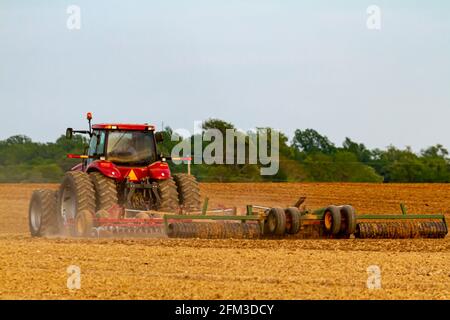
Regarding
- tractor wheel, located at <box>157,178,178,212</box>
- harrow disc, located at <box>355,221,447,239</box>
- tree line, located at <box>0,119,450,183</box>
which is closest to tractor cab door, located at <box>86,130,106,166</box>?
tractor wheel, located at <box>157,178,178,212</box>

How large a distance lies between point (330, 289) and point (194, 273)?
2107 mm

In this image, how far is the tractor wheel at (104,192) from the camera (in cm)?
1847

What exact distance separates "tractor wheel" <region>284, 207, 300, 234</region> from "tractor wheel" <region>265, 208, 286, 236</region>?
0.54 feet

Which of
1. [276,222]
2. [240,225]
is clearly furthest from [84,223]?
[276,222]

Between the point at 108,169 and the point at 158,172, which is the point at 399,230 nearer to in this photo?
the point at 158,172

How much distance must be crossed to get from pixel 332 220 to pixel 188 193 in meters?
3.02

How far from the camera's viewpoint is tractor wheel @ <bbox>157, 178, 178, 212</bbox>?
746 inches


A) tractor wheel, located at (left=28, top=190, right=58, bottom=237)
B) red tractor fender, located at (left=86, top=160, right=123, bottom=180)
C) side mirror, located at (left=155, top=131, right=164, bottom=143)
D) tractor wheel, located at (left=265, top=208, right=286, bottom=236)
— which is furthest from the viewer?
tractor wheel, located at (left=28, top=190, right=58, bottom=237)

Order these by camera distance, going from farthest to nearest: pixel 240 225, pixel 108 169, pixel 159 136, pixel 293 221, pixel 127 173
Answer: pixel 159 136 → pixel 127 173 → pixel 108 169 → pixel 240 225 → pixel 293 221

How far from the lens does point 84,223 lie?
59.3 ft

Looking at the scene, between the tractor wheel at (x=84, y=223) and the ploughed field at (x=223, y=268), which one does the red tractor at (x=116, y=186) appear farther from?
the ploughed field at (x=223, y=268)

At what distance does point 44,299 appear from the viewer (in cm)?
1018

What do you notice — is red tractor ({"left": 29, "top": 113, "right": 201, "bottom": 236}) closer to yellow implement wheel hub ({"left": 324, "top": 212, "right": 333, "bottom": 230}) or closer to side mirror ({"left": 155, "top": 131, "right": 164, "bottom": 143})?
side mirror ({"left": 155, "top": 131, "right": 164, "bottom": 143})
